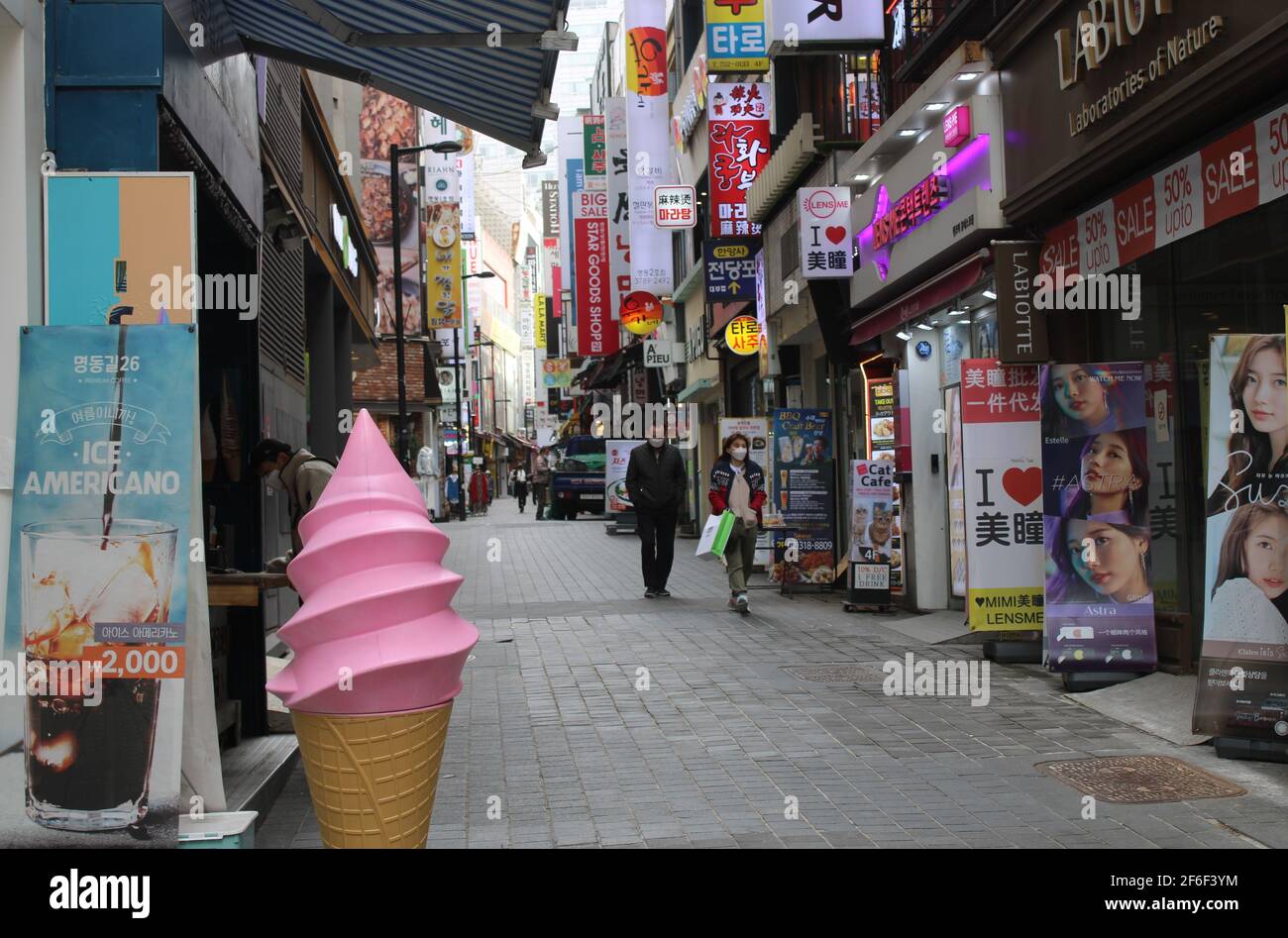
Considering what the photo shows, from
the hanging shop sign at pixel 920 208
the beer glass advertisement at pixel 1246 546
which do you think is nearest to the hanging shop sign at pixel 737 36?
the hanging shop sign at pixel 920 208

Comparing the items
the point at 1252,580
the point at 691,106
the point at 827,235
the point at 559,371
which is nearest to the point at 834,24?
the point at 827,235

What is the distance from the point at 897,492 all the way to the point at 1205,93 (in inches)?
297

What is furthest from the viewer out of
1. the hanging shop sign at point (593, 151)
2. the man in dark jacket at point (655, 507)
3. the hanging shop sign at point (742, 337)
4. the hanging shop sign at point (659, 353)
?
the hanging shop sign at point (593, 151)

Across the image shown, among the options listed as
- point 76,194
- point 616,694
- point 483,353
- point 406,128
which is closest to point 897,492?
point 616,694

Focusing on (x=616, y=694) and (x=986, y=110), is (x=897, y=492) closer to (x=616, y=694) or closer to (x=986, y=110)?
(x=986, y=110)

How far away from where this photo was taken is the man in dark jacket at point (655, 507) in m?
15.9

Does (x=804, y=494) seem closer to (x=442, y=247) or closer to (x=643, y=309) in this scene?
(x=643, y=309)

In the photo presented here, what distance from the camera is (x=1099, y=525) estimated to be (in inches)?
356

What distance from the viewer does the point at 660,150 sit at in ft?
107

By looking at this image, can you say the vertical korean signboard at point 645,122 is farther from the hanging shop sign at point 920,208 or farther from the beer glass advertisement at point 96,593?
the beer glass advertisement at point 96,593

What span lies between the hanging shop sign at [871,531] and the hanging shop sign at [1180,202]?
13.5ft

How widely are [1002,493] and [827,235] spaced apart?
664 cm

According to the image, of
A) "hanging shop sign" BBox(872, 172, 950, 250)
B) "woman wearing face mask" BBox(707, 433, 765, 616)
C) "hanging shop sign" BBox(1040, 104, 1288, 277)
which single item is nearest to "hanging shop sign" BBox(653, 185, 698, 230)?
"woman wearing face mask" BBox(707, 433, 765, 616)

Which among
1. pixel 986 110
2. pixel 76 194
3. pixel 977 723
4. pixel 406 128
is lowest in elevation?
pixel 977 723
